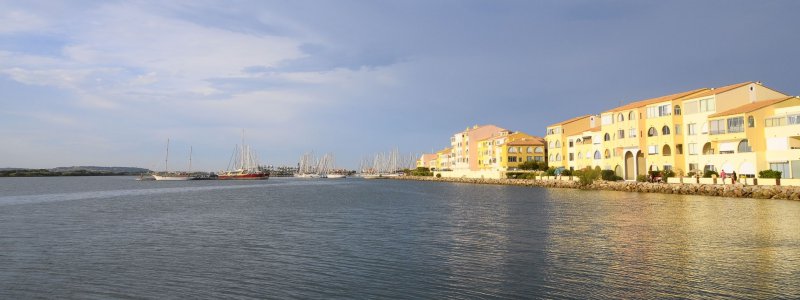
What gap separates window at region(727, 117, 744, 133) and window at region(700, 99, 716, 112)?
4667mm

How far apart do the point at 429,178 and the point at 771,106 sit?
107064 mm

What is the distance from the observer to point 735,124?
201 feet

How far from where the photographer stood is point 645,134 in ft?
252

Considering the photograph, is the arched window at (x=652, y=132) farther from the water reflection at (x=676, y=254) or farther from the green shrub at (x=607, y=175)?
the water reflection at (x=676, y=254)

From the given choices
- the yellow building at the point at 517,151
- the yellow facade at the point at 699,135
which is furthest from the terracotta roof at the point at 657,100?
the yellow building at the point at 517,151

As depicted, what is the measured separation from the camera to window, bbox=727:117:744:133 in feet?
198

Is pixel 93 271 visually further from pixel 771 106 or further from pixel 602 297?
pixel 771 106

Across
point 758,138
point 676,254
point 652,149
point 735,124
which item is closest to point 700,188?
point 758,138

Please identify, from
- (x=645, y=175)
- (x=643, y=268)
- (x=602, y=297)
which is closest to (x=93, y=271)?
(x=602, y=297)

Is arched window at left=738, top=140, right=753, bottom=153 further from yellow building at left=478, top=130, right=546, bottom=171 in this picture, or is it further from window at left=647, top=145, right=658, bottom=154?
yellow building at left=478, top=130, right=546, bottom=171

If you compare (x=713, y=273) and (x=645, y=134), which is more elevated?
(x=645, y=134)

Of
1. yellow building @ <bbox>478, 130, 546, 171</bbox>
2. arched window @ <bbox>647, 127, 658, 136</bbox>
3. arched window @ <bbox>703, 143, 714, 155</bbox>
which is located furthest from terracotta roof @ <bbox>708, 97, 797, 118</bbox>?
yellow building @ <bbox>478, 130, 546, 171</bbox>

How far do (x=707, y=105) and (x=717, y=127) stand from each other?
14.1 feet

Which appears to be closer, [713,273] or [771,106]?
[713,273]
